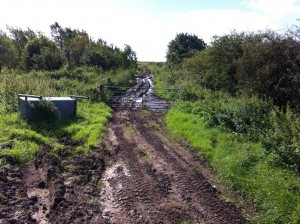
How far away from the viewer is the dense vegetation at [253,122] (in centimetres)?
769

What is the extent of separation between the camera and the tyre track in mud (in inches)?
265

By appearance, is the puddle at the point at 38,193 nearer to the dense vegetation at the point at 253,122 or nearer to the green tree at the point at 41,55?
the dense vegetation at the point at 253,122

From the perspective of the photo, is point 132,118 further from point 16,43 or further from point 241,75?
point 16,43

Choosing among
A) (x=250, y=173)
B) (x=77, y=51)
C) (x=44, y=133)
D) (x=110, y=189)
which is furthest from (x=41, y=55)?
(x=250, y=173)

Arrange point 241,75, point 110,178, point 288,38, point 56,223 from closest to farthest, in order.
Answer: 1. point 56,223
2. point 110,178
3. point 288,38
4. point 241,75

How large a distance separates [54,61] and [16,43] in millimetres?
11505

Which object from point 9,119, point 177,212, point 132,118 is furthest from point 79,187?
point 132,118

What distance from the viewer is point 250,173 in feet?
28.6

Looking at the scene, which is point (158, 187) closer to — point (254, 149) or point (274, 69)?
point (254, 149)

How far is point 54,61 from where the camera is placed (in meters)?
37.1

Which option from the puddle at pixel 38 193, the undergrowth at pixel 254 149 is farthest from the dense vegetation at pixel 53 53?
the puddle at pixel 38 193

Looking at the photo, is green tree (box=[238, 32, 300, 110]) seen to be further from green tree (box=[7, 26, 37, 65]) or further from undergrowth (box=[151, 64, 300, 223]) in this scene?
green tree (box=[7, 26, 37, 65])

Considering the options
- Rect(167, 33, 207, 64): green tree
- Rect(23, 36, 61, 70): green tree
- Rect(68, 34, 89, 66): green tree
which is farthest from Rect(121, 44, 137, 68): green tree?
Rect(167, 33, 207, 64): green tree

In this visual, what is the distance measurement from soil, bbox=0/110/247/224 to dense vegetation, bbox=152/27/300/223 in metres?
0.76
